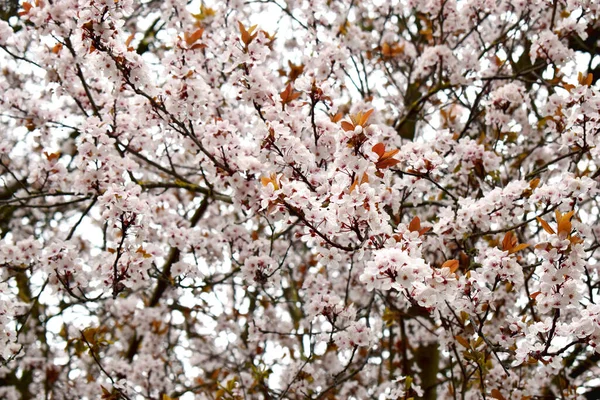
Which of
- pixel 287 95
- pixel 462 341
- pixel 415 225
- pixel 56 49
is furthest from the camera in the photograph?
pixel 56 49

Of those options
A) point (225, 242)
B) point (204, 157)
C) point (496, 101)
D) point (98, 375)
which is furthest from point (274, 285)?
point (98, 375)

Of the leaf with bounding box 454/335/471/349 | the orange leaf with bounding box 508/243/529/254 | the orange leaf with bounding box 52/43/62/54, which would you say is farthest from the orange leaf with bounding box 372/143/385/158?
the orange leaf with bounding box 52/43/62/54

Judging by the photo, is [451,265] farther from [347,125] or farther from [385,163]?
[347,125]

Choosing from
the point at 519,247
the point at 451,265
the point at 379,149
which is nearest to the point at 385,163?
the point at 379,149

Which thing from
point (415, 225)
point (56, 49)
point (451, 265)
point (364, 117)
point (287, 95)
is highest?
point (56, 49)

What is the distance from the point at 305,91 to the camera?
9.36ft

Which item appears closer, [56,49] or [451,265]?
[451,265]

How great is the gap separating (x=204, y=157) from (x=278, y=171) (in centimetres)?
87

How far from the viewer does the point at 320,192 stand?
274 cm

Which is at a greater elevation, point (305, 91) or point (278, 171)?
point (305, 91)

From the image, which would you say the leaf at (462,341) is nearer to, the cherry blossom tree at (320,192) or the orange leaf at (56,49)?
the cherry blossom tree at (320,192)

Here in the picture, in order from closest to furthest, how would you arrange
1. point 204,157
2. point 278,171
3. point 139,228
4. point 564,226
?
1. point 564,226
2. point 278,171
3. point 139,228
4. point 204,157

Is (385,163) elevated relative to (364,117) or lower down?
lower down

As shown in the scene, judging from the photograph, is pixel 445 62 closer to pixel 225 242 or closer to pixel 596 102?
pixel 596 102
